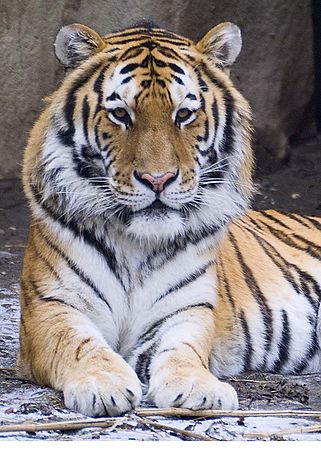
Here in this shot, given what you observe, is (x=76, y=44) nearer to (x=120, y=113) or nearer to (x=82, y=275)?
(x=120, y=113)

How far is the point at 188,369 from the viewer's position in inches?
143

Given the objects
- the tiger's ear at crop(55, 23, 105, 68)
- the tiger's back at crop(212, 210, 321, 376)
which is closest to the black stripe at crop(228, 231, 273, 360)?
the tiger's back at crop(212, 210, 321, 376)

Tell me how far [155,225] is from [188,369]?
0.51 meters

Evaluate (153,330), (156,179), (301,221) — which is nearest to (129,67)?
(156,179)

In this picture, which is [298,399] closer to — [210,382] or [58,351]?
[210,382]

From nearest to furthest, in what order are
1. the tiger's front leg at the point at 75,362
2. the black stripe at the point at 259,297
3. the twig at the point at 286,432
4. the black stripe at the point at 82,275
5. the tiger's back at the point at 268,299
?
the twig at the point at 286,432
the tiger's front leg at the point at 75,362
the black stripe at the point at 82,275
the tiger's back at the point at 268,299
the black stripe at the point at 259,297

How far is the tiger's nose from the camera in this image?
3.73 m

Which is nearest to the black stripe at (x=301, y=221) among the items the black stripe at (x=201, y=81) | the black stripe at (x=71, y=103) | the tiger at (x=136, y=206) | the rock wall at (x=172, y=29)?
the tiger at (x=136, y=206)

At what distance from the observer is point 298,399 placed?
384 centimetres

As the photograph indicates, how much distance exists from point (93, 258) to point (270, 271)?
1.07 meters

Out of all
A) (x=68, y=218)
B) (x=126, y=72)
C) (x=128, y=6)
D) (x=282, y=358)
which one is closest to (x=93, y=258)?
(x=68, y=218)

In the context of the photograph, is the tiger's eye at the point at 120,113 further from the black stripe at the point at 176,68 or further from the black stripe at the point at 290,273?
the black stripe at the point at 290,273

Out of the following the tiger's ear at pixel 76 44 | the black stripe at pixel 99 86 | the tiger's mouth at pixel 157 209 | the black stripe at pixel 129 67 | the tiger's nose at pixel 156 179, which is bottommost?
the tiger's mouth at pixel 157 209

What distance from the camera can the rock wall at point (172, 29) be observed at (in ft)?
22.9
